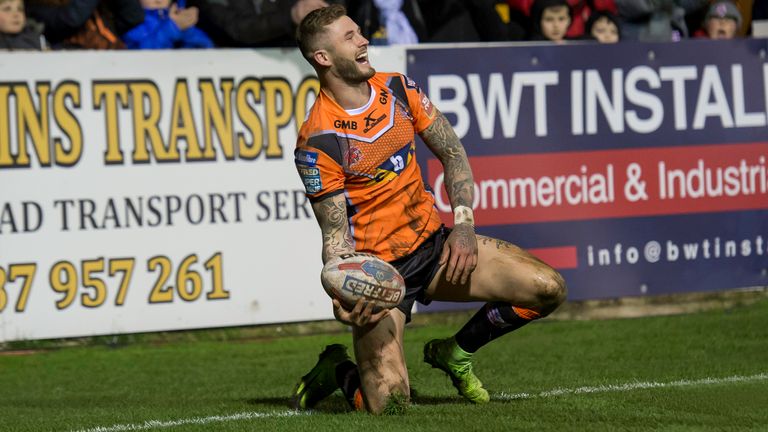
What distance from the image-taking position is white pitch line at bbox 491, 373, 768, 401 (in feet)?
24.9

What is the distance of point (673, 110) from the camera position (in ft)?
38.0

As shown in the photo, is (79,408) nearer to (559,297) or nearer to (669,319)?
(559,297)

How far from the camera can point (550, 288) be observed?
7102mm

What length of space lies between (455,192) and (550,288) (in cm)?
68

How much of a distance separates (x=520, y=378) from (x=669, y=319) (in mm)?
2876

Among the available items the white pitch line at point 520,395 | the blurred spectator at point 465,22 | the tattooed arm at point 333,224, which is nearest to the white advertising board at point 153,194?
the blurred spectator at point 465,22

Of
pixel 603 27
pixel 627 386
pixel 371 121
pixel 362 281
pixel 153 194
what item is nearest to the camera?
pixel 362 281

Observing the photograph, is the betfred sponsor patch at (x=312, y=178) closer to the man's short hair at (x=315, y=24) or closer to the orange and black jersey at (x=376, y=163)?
the orange and black jersey at (x=376, y=163)

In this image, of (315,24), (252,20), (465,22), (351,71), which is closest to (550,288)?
(351,71)

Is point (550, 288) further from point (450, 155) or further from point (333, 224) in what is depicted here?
point (333, 224)

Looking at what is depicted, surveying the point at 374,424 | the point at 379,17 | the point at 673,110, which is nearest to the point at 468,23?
Answer: the point at 379,17

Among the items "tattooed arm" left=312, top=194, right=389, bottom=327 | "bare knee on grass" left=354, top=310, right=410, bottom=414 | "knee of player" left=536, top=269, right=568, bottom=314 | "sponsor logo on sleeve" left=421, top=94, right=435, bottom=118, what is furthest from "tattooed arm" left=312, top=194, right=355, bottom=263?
"knee of player" left=536, top=269, right=568, bottom=314

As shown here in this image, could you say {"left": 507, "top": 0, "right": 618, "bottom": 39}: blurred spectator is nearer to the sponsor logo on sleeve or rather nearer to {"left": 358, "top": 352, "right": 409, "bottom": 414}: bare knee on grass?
the sponsor logo on sleeve

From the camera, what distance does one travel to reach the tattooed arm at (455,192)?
7.03 m
